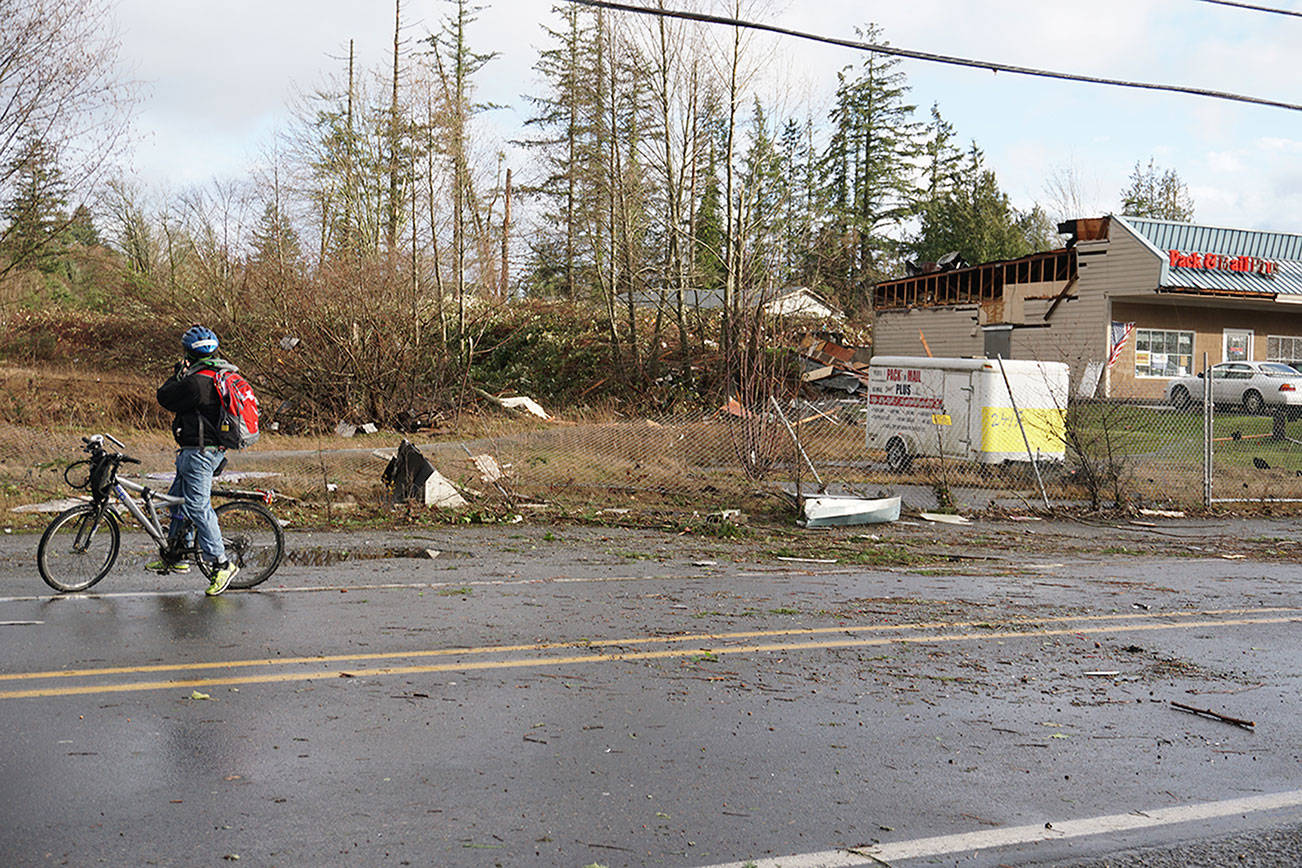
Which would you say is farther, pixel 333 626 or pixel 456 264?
pixel 456 264

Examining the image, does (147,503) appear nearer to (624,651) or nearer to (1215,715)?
(624,651)

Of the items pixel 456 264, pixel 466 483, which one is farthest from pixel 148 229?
pixel 466 483

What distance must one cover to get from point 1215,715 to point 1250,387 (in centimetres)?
2917

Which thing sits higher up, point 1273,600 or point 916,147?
point 916,147

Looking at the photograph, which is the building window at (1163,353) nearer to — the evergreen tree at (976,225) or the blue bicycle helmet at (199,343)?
the evergreen tree at (976,225)

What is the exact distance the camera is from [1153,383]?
36188mm

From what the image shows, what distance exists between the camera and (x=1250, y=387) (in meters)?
31.3

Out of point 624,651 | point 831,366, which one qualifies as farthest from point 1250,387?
point 624,651

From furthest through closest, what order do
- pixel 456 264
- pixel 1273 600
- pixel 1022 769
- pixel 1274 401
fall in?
pixel 456 264
pixel 1274 401
pixel 1273 600
pixel 1022 769

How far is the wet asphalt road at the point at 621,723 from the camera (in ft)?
13.2

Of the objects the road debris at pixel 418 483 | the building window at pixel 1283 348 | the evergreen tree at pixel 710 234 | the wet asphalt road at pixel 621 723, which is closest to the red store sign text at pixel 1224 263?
the building window at pixel 1283 348

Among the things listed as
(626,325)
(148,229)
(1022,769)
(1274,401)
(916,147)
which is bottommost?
(1022,769)

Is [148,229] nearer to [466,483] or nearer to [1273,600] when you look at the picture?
[466,483]

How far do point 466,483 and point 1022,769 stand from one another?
1095 cm
